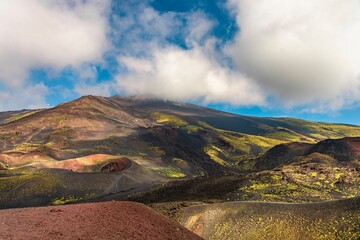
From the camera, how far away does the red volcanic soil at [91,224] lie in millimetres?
18969

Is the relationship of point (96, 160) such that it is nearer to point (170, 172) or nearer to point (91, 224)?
point (170, 172)

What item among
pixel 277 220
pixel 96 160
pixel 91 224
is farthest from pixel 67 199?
pixel 91 224

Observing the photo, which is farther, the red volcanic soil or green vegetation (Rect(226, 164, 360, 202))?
green vegetation (Rect(226, 164, 360, 202))

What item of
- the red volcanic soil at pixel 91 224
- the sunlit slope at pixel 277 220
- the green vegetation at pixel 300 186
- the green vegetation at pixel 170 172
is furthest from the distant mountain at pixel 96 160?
the red volcanic soil at pixel 91 224

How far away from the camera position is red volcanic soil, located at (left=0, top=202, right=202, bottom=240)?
19.0 m

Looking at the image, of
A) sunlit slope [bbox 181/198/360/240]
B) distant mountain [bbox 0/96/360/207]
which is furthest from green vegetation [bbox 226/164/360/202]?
distant mountain [bbox 0/96/360/207]

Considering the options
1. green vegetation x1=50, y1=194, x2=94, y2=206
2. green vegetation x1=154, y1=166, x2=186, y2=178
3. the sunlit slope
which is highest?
the sunlit slope

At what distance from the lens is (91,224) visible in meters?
21.8

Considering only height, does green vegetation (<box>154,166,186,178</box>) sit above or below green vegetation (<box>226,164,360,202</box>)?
below

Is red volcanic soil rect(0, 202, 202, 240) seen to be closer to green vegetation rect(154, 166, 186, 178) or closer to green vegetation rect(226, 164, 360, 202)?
green vegetation rect(226, 164, 360, 202)

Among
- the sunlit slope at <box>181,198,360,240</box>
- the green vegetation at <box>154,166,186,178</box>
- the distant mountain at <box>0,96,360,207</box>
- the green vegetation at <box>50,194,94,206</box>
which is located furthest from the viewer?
the green vegetation at <box>154,166,186,178</box>

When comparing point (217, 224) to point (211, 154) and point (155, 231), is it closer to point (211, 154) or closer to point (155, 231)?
point (155, 231)

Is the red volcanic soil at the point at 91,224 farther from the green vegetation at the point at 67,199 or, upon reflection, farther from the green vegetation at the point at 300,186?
the green vegetation at the point at 67,199

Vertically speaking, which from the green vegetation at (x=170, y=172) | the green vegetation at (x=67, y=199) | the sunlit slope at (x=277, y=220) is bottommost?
the green vegetation at (x=67, y=199)
